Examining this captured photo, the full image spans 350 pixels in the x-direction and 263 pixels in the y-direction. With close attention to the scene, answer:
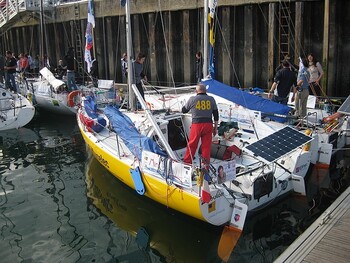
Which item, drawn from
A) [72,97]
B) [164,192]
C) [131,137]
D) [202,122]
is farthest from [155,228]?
[72,97]

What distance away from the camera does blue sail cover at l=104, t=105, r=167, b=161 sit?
8258 mm

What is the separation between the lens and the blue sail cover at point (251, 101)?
10.6 meters

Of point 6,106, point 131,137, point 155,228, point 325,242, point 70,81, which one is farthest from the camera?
point 70,81

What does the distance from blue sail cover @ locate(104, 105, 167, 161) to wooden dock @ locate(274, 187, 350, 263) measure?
10.0 ft

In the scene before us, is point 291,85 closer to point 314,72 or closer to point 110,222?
point 314,72

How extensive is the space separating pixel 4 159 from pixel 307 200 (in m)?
8.99

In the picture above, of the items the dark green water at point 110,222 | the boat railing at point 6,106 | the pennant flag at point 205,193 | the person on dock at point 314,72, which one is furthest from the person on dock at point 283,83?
the boat railing at point 6,106

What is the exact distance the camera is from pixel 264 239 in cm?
754

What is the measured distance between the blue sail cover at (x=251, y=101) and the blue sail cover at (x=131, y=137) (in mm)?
2637

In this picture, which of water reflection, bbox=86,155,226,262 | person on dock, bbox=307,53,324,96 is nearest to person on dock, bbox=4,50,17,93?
water reflection, bbox=86,155,226,262

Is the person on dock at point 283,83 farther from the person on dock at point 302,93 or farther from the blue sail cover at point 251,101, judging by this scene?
the blue sail cover at point 251,101

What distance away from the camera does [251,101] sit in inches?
424

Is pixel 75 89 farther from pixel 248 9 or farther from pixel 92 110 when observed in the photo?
pixel 248 9

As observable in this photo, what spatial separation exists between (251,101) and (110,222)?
4753 mm
